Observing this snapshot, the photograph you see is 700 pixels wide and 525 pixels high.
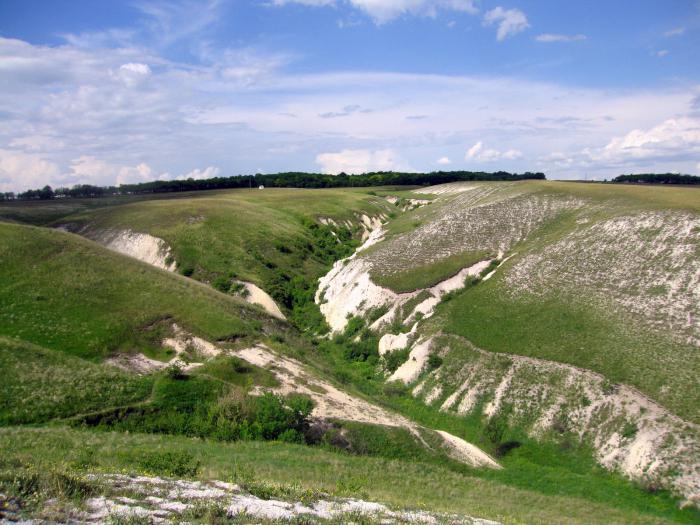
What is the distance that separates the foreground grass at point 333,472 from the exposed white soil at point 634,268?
1837 cm

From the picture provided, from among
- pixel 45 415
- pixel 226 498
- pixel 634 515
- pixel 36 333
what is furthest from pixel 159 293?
pixel 634 515

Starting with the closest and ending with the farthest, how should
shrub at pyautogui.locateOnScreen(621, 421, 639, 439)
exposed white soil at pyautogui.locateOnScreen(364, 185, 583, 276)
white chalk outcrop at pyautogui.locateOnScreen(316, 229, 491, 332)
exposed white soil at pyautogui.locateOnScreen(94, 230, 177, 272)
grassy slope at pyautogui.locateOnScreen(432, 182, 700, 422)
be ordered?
shrub at pyautogui.locateOnScreen(621, 421, 639, 439) → grassy slope at pyautogui.locateOnScreen(432, 182, 700, 422) → white chalk outcrop at pyautogui.locateOnScreen(316, 229, 491, 332) → exposed white soil at pyautogui.locateOnScreen(364, 185, 583, 276) → exposed white soil at pyautogui.locateOnScreen(94, 230, 177, 272)

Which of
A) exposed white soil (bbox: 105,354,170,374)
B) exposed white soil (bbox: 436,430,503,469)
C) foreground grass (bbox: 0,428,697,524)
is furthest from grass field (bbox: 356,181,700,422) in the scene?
exposed white soil (bbox: 105,354,170,374)

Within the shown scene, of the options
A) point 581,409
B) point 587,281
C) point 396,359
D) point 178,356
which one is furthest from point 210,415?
point 587,281

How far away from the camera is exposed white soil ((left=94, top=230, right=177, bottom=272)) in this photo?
75875 millimetres

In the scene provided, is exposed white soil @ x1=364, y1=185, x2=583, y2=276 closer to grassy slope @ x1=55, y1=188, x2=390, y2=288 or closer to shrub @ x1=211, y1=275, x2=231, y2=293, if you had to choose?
grassy slope @ x1=55, y1=188, x2=390, y2=288

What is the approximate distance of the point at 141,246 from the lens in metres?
80.4

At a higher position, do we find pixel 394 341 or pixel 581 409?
pixel 394 341

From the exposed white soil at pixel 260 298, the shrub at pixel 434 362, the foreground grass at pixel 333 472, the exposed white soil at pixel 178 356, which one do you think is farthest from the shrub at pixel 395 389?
the exposed white soil at pixel 260 298

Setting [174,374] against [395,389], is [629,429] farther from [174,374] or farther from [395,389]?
[174,374]

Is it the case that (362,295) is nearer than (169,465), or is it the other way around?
(169,465)

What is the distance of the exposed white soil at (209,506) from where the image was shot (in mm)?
11734

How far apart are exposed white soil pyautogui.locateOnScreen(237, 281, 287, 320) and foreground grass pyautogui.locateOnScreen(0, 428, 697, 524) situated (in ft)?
120

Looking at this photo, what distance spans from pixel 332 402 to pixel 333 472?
36.9ft
